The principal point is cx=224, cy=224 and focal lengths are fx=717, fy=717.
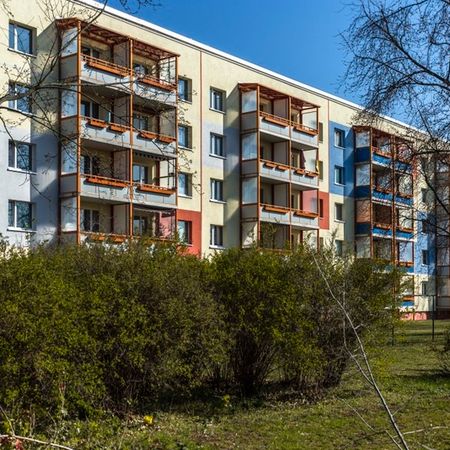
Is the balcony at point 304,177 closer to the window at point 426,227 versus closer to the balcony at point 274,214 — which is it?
the balcony at point 274,214

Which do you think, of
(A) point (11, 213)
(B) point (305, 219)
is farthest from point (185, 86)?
(A) point (11, 213)

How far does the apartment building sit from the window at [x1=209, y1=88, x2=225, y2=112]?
62mm

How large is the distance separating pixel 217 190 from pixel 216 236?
241 centimetres

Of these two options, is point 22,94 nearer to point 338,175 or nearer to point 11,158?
point 11,158

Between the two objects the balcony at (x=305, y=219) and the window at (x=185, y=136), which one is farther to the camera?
the balcony at (x=305, y=219)

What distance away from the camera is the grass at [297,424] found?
8.00 metres

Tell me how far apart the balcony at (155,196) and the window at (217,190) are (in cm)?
447

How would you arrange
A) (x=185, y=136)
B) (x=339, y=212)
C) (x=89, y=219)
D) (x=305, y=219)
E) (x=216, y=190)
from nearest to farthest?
(x=89, y=219) → (x=185, y=136) → (x=216, y=190) → (x=305, y=219) → (x=339, y=212)

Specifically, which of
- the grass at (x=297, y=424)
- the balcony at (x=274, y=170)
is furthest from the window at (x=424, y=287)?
the grass at (x=297, y=424)

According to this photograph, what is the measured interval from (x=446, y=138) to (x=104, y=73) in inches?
694

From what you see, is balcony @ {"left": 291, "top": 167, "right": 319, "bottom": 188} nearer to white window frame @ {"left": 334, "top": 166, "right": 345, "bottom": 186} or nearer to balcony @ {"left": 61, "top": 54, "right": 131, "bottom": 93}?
white window frame @ {"left": 334, "top": 166, "right": 345, "bottom": 186}

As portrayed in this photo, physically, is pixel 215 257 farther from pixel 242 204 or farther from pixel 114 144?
pixel 242 204

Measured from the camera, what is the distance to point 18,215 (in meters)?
27.4

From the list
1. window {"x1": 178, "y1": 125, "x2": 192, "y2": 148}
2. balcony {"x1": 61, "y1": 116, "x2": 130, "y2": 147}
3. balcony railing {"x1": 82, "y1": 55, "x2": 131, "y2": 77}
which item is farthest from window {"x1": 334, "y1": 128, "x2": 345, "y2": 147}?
balcony railing {"x1": 82, "y1": 55, "x2": 131, "y2": 77}
